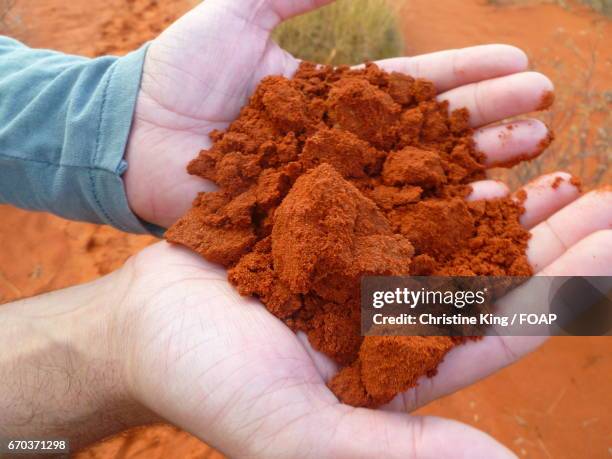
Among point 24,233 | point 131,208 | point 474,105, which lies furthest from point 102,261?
point 474,105

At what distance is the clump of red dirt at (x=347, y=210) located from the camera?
1.47 metres

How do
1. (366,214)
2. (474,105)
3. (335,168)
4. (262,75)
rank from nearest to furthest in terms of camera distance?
(366,214), (335,168), (474,105), (262,75)

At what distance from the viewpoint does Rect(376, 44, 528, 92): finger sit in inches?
80.1

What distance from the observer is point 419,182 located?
176 cm

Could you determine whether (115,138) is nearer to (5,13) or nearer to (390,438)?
(390,438)

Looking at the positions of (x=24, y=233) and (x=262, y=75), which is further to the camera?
(x=24, y=233)

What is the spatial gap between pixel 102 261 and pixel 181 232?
1.77 m

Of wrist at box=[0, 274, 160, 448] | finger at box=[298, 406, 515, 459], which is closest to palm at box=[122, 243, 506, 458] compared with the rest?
finger at box=[298, 406, 515, 459]

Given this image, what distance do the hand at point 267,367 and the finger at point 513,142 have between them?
1.20ft

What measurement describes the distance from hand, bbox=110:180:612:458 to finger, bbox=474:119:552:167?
366mm

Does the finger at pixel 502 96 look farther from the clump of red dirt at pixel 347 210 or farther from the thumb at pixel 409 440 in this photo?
the thumb at pixel 409 440

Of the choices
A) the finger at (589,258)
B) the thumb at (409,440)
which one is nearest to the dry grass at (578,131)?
the finger at (589,258)

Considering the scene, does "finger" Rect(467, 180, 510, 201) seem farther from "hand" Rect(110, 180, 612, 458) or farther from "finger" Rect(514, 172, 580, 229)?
"hand" Rect(110, 180, 612, 458)

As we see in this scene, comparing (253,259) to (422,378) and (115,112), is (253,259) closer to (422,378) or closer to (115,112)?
(422,378)
